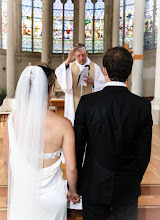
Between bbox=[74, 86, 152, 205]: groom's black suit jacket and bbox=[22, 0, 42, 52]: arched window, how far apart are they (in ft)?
52.8

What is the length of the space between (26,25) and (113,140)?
16717 millimetres

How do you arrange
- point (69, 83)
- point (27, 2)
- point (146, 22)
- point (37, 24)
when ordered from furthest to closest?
point (37, 24) < point (27, 2) < point (146, 22) < point (69, 83)

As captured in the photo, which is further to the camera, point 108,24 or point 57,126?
point 108,24

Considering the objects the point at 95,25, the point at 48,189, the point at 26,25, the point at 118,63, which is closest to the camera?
the point at 118,63

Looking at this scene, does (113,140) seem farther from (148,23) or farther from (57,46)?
(57,46)

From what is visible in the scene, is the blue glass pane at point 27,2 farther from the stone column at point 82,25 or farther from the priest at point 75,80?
the priest at point 75,80

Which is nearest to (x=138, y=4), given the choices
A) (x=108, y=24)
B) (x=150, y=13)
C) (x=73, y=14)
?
(x=150, y=13)

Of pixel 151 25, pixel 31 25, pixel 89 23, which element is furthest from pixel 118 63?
pixel 31 25

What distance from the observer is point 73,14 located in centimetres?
1712

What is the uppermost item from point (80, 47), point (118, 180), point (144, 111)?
point (80, 47)

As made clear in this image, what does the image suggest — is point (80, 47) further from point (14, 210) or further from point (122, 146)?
point (14, 210)

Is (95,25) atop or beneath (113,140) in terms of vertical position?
atop

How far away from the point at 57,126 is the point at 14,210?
2.41 ft

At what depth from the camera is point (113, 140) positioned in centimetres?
168
